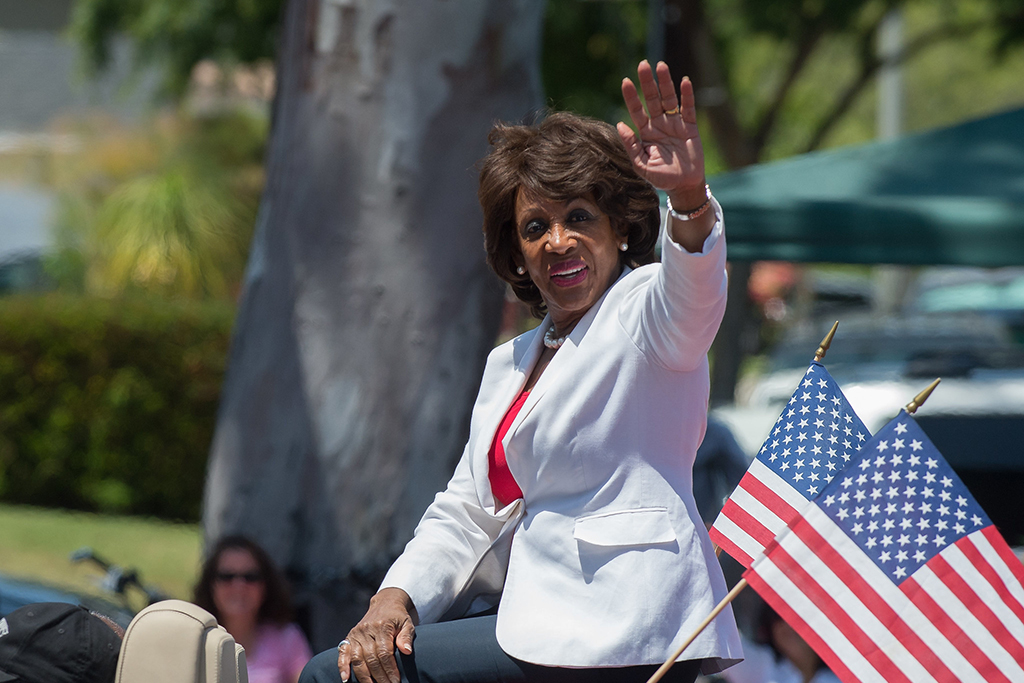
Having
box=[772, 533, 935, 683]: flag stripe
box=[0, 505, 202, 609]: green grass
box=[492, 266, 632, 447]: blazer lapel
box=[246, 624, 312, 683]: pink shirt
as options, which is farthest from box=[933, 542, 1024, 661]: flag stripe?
box=[0, 505, 202, 609]: green grass

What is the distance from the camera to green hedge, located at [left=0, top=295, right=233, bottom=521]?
1074cm

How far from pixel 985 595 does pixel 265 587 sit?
265 cm

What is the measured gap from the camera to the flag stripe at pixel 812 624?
2318 mm

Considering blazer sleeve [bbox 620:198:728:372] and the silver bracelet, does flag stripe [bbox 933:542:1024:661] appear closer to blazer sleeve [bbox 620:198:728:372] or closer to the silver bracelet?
blazer sleeve [bbox 620:198:728:372]

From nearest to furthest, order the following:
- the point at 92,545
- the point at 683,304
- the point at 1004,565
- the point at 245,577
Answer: the point at 683,304 → the point at 1004,565 → the point at 245,577 → the point at 92,545

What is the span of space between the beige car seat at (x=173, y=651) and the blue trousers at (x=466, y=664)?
0.57 feet

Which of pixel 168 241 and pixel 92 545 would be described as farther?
pixel 168 241

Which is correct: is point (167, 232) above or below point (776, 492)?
below

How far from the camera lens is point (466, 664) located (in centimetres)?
227

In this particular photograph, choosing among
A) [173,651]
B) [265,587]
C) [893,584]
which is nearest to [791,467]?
[893,584]

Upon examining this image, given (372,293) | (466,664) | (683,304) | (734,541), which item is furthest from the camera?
(372,293)

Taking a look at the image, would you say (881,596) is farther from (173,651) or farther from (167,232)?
(167,232)

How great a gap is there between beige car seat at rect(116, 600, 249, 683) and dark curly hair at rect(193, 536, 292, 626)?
205cm

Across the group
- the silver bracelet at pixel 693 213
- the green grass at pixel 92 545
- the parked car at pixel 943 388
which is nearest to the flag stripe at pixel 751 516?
the silver bracelet at pixel 693 213
